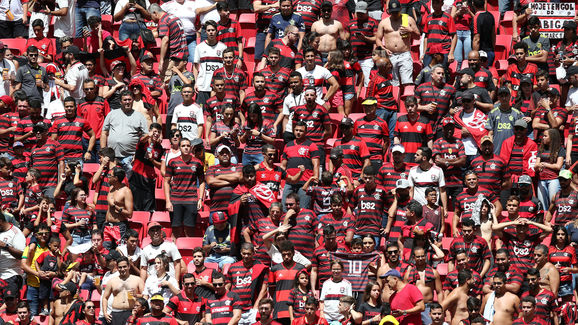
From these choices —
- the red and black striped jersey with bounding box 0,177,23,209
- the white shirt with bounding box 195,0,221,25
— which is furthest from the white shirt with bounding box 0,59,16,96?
the white shirt with bounding box 195,0,221,25

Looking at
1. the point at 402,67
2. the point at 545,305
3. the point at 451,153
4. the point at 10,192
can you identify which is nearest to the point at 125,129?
the point at 10,192

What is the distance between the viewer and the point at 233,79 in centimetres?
2212

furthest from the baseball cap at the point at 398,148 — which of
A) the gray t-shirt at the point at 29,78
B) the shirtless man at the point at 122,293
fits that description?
the gray t-shirt at the point at 29,78

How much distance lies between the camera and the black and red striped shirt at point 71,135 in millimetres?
22156

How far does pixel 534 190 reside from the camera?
20.9 meters

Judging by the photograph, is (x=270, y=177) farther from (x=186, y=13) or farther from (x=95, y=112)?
(x=186, y=13)

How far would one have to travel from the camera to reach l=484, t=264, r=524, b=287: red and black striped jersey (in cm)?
1864

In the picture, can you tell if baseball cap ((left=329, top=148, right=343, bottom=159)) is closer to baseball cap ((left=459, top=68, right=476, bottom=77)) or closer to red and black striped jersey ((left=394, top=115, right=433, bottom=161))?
red and black striped jersey ((left=394, top=115, right=433, bottom=161))

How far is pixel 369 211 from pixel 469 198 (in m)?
1.46

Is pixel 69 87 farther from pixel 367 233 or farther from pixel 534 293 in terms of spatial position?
pixel 534 293

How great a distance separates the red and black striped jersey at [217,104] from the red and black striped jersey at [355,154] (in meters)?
2.00

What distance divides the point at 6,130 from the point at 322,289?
22.5 feet

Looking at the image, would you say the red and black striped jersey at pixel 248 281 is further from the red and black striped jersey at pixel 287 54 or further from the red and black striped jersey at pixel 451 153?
the red and black striped jersey at pixel 287 54

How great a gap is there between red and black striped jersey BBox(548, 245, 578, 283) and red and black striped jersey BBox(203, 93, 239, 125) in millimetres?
5698
